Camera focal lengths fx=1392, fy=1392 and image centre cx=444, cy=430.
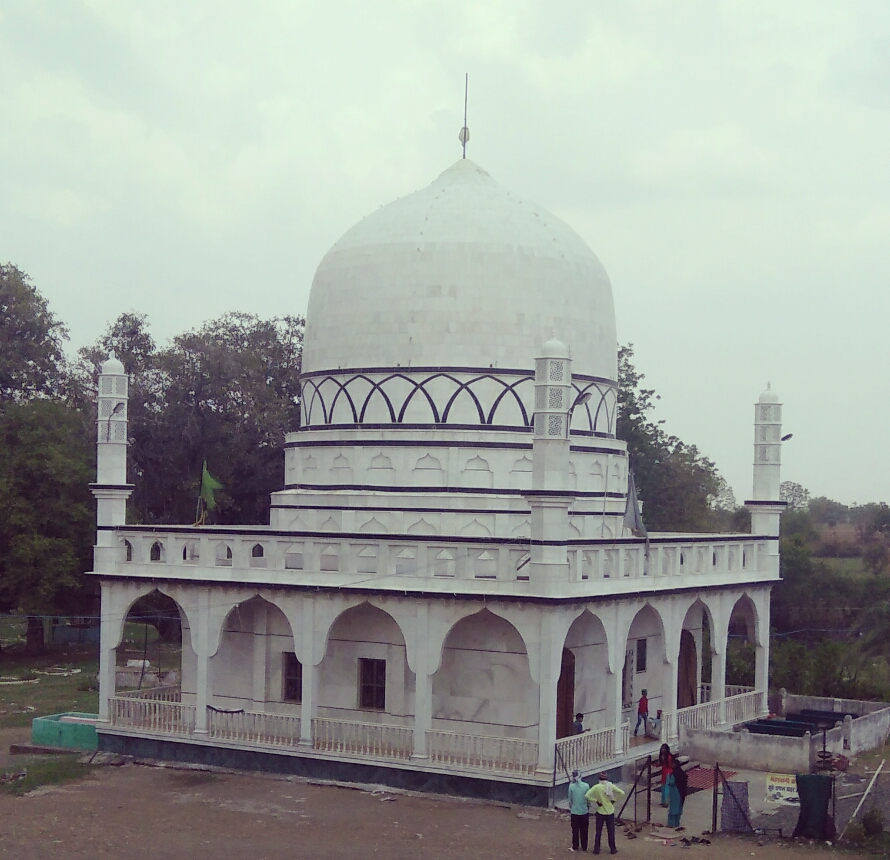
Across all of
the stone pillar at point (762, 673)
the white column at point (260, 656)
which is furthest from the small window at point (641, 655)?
the white column at point (260, 656)

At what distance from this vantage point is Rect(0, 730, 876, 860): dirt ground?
1872cm

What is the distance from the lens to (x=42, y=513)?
3916cm

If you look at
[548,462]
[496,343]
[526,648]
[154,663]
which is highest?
[496,343]

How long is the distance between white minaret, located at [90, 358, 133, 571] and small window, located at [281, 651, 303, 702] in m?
3.62

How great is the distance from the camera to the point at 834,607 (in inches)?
1961

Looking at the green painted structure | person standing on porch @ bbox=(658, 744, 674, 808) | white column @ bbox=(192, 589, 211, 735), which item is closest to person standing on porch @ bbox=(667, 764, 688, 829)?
person standing on porch @ bbox=(658, 744, 674, 808)

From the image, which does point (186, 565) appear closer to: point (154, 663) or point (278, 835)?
point (278, 835)

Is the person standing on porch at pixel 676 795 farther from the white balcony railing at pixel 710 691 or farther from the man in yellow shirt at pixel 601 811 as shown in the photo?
the white balcony railing at pixel 710 691

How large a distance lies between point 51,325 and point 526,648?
2972cm

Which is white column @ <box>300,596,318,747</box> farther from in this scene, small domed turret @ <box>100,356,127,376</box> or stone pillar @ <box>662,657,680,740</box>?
stone pillar @ <box>662,657,680,740</box>

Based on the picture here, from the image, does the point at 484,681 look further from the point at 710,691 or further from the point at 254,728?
the point at 710,691

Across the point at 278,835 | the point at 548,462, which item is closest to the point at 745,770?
the point at 548,462

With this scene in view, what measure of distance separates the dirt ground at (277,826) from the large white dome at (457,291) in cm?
848

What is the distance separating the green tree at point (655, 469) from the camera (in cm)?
4797
